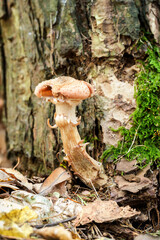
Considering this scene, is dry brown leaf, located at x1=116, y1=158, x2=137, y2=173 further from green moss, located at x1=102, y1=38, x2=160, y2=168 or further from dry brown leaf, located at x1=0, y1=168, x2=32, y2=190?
dry brown leaf, located at x1=0, y1=168, x2=32, y2=190

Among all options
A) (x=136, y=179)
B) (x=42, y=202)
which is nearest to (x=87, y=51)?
(x=136, y=179)

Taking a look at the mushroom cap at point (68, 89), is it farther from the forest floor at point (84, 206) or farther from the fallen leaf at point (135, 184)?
the fallen leaf at point (135, 184)

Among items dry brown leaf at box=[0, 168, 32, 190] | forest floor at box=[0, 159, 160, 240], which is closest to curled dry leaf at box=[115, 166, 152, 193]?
forest floor at box=[0, 159, 160, 240]

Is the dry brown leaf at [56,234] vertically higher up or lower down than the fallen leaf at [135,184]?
higher up

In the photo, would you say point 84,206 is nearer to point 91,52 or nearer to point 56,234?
point 56,234

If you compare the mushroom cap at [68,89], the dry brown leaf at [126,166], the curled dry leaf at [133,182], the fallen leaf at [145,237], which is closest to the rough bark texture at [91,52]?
the dry brown leaf at [126,166]

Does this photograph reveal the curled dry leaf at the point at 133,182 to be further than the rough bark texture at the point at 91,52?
No

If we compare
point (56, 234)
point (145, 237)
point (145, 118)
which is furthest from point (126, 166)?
point (56, 234)

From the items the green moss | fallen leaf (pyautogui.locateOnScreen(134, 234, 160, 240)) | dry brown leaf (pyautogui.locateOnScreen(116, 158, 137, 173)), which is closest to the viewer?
fallen leaf (pyautogui.locateOnScreen(134, 234, 160, 240))
